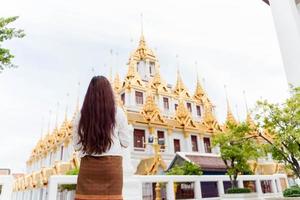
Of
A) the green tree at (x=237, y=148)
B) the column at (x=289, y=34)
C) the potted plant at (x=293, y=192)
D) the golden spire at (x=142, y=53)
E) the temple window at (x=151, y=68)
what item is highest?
the golden spire at (x=142, y=53)

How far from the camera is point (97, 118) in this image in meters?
1.82

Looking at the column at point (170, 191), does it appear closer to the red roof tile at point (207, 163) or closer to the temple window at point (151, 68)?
the red roof tile at point (207, 163)

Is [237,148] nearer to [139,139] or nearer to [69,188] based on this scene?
[69,188]

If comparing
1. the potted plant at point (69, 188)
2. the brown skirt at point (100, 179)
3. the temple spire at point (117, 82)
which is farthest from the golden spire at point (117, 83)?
the brown skirt at point (100, 179)

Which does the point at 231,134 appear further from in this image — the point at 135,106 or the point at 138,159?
the point at 135,106

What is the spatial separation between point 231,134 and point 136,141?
998 centimetres

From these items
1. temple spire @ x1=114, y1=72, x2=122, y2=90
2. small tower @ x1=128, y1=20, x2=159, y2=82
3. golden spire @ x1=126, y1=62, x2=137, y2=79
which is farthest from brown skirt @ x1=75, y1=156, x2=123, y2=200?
small tower @ x1=128, y1=20, x2=159, y2=82

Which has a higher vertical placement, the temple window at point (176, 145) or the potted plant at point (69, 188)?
the temple window at point (176, 145)

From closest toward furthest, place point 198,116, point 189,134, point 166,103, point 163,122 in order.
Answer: point 163,122, point 189,134, point 166,103, point 198,116

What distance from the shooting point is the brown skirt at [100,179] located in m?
1.67

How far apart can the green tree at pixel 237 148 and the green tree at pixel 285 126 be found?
2.25 ft

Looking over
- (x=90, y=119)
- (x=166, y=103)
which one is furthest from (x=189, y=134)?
(x=90, y=119)

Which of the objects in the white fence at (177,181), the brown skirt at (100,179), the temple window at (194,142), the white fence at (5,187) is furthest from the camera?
the temple window at (194,142)

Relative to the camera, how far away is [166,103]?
2183 centimetres
